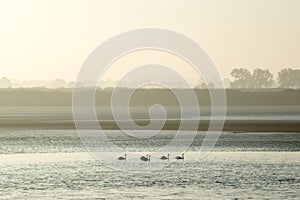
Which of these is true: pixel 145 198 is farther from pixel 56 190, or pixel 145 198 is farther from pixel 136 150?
pixel 136 150

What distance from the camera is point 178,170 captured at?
140 feet

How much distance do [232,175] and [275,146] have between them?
1903 centimetres

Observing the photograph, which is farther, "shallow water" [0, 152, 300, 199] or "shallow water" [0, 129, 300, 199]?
"shallow water" [0, 129, 300, 199]

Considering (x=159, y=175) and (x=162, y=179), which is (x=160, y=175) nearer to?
(x=159, y=175)

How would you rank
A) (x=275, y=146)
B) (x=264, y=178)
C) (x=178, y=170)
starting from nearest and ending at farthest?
(x=264, y=178) → (x=178, y=170) → (x=275, y=146)

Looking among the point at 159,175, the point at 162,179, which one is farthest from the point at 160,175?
the point at 162,179

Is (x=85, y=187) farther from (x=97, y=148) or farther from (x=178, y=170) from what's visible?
(x=97, y=148)

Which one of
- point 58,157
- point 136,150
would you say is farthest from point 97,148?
point 58,157

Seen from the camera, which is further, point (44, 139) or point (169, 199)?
point (44, 139)

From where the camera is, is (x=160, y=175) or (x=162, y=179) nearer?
(x=162, y=179)

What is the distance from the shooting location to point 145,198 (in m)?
31.1

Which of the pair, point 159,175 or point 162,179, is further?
point 159,175

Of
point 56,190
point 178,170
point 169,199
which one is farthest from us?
point 178,170

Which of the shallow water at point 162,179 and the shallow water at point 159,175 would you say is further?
the shallow water at point 159,175
